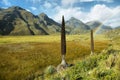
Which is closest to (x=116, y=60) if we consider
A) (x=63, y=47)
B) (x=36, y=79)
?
(x=36, y=79)

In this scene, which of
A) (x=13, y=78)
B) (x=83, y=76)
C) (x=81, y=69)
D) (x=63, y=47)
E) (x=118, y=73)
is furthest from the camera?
(x=63, y=47)

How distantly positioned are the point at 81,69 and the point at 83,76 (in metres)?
3.98

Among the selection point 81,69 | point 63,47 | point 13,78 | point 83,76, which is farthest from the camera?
point 63,47

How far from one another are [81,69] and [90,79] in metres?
5.52

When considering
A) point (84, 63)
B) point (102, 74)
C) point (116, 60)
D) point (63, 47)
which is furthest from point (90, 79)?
point (63, 47)

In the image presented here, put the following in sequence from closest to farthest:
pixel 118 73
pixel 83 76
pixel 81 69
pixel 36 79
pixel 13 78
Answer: pixel 118 73
pixel 83 76
pixel 81 69
pixel 36 79
pixel 13 78

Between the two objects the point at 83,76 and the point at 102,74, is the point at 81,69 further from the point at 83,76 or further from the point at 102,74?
the point at 102,74

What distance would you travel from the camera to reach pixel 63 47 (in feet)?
121

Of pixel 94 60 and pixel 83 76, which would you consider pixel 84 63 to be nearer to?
pixel 94 60

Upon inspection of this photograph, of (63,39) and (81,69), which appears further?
(63,39)

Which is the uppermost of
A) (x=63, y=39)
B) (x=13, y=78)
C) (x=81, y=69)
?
(x=63, y=39)

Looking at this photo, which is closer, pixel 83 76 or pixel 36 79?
pixel 83 76

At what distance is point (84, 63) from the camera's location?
24953mm

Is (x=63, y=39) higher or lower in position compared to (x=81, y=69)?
higher
